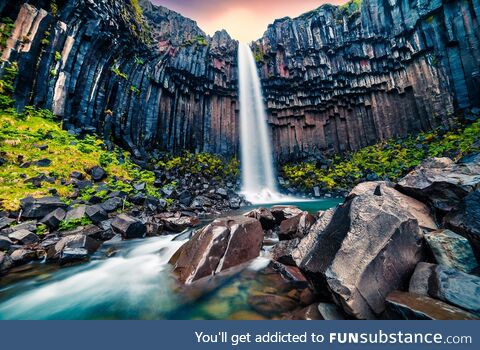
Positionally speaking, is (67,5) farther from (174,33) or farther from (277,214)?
(277,214)

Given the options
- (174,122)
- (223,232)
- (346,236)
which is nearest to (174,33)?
(174,122)

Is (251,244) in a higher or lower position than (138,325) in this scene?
higher

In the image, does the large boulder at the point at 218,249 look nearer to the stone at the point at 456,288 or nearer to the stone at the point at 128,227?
the stone at the point at 128,227

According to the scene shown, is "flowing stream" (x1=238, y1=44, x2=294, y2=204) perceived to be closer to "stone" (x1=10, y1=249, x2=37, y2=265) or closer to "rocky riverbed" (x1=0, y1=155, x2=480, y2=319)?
"rocky riverbed" (x1=0, y1=155, x2=480, y2=319)

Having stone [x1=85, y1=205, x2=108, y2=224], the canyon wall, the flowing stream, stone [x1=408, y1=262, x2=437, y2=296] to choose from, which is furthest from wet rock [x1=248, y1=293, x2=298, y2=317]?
the flowing stream

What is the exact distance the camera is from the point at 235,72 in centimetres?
3025

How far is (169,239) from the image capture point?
790cm

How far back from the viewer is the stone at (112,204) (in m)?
9.04

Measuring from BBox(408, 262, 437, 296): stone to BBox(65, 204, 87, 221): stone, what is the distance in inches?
376

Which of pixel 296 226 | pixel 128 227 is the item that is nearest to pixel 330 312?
pixel 296 226

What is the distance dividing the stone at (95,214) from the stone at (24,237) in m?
1.67

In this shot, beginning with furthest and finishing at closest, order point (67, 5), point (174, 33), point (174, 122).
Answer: point (174, 33) → point (174, 122) → point (67, 5)

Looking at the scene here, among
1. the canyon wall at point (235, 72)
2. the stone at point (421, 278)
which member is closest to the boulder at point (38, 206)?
the canyon wall at point (235, 72)

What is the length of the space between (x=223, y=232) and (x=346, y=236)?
301 cm
